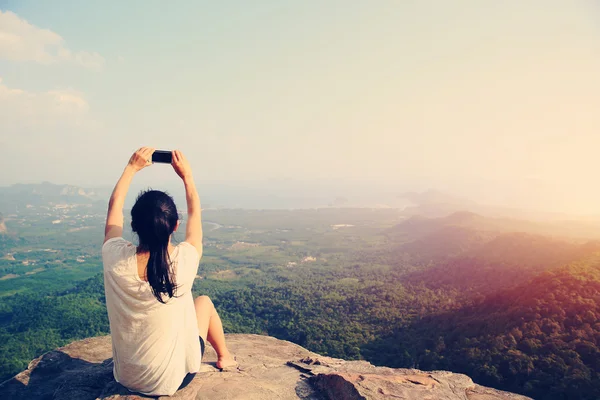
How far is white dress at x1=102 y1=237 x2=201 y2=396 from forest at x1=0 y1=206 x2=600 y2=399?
18.1 meters

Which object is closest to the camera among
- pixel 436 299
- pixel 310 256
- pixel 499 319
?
pixel 499 319

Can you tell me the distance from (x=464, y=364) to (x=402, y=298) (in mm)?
20710

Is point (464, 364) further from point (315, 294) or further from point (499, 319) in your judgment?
point (315, 294)

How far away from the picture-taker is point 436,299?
40.6m

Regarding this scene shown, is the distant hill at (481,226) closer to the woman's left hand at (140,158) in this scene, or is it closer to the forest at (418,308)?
the forest at (418,308)

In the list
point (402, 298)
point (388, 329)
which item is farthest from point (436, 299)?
point (388, 329)

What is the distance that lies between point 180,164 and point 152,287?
1.24 meters

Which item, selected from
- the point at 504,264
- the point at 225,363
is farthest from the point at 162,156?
the point at 504,264

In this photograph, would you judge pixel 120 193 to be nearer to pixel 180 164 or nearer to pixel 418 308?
pixel 180 164

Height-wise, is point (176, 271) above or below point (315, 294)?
above

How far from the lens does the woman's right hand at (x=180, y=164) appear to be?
3.59 meters

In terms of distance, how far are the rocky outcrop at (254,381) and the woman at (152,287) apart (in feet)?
1.42

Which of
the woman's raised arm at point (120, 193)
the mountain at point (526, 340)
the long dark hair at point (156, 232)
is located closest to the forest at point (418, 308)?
the mountain at point (526, 340)

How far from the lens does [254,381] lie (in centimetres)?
512
